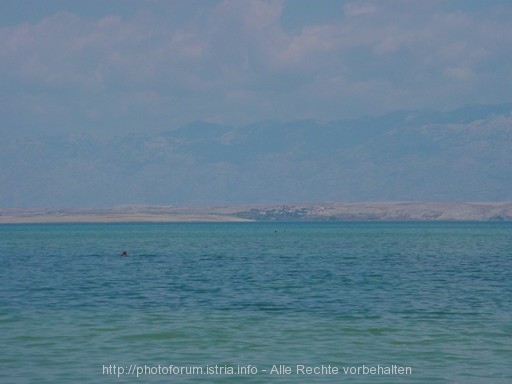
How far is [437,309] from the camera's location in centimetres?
3597

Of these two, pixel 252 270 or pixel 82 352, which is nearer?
pixel 82 352

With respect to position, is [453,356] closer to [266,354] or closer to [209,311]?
[266,354]

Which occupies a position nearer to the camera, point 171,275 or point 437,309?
point 437,309

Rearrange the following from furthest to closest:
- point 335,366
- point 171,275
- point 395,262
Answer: point 395,262
point 171,275
point 335,366

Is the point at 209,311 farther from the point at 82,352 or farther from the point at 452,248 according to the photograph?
the point at 452,248

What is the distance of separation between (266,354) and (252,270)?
32.1 meters

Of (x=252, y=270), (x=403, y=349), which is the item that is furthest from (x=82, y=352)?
(x=252, y=270)

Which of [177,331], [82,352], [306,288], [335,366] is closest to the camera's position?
[335,366]

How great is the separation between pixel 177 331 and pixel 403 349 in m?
7.42

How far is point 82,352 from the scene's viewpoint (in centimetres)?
2694

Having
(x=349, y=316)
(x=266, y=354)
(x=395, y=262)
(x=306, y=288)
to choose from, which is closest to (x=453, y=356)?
(x=266, y=354)

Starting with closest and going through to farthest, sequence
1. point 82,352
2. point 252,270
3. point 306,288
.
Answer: point 82,352
point 306,288
point 252,270

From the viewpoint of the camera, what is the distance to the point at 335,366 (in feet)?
82.1

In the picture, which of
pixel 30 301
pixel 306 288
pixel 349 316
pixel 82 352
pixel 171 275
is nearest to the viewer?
pixel 82 352
